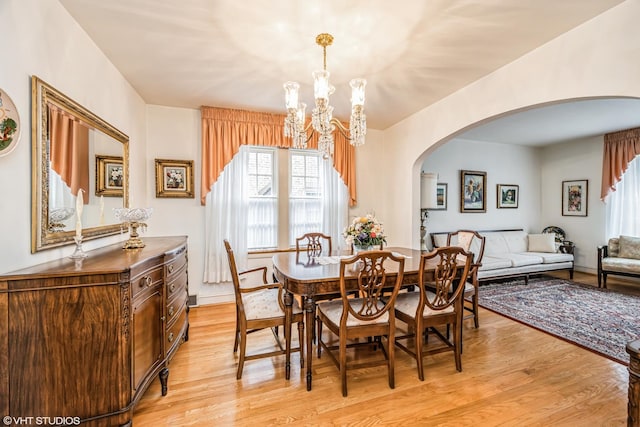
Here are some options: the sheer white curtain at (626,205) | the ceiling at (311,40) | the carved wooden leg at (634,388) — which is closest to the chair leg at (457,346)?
the carved wooden leg at (634,388)

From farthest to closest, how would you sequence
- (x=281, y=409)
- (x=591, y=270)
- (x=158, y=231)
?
(x=591, y=270)
(x=158, y=231)
(x=281, y=409)

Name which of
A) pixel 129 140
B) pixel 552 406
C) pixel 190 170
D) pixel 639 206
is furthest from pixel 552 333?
pixel 129 140

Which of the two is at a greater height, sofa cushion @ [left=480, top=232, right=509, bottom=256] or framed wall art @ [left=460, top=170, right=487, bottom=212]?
framed wall art @ [left=460, top=170, right=487, bottom=212]

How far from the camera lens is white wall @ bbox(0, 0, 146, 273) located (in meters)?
1.40

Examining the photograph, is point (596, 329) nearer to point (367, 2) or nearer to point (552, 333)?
point (552, 333)

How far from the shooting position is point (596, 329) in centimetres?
295

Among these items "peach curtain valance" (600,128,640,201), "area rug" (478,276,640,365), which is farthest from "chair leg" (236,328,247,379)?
"peach curtain valance" (600,128,640,201)

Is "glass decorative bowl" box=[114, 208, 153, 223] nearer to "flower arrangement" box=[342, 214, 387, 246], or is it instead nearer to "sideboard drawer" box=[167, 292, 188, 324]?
"sideboard drawer" box=[167, 292, 188, 324]

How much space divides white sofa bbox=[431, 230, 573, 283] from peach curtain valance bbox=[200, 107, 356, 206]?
3305mm

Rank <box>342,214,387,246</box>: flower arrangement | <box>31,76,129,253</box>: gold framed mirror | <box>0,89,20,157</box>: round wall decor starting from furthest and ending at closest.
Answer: <box>342,214,387,246</box>: flower arrangement, <box>31,76,129,253</box>: gold framed mirror, <box>0,89,20,157</box>: round wall decor

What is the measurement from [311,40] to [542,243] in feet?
18.9

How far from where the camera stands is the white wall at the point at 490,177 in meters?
5.43

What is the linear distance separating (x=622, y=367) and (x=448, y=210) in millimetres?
3484

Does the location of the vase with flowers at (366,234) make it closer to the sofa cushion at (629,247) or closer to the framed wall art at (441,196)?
the framed wall art at (441,196)
